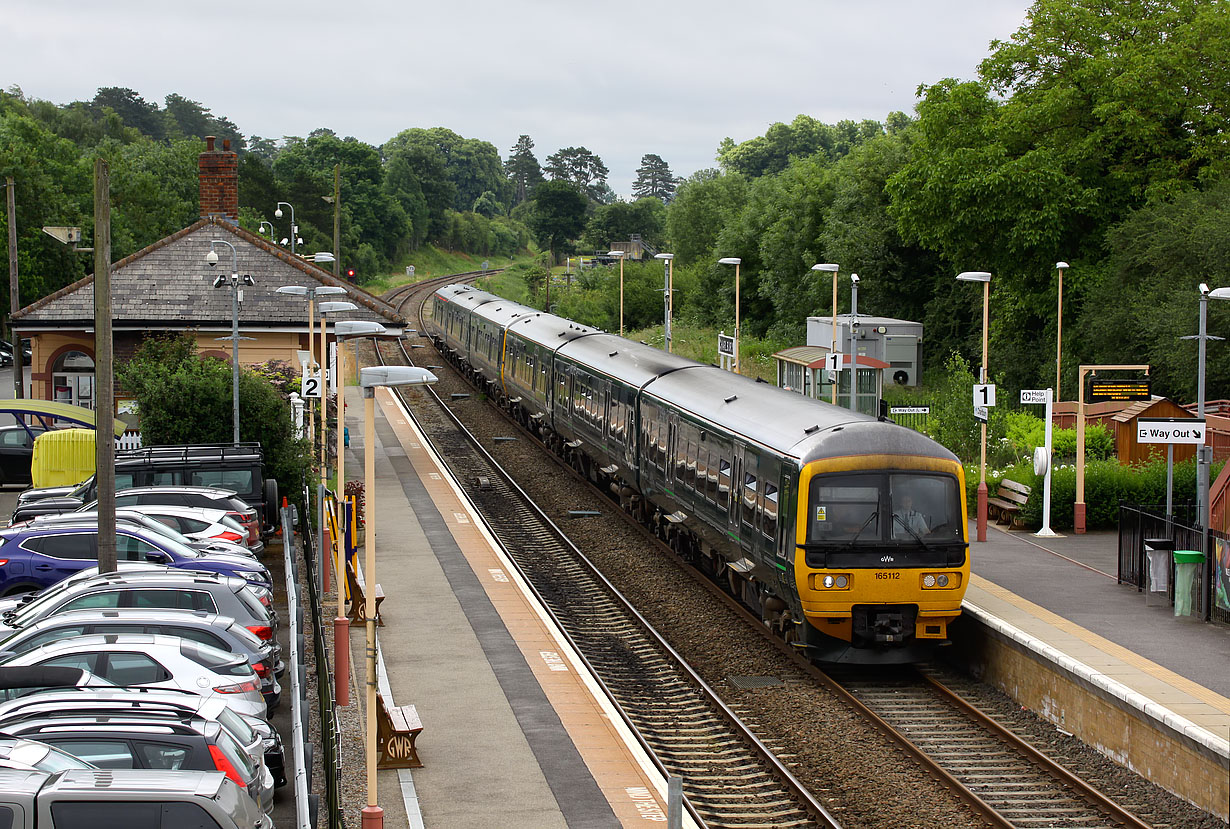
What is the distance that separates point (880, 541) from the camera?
15.2m

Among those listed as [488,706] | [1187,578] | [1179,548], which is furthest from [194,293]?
[1187,578]

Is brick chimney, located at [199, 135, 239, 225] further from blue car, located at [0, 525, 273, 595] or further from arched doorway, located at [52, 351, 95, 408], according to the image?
blue car, located at [0, 525, 273, 595]

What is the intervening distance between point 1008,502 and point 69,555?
16.3 metres

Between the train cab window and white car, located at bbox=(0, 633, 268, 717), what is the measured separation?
660 centimetres

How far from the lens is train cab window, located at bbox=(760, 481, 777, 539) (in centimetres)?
1617

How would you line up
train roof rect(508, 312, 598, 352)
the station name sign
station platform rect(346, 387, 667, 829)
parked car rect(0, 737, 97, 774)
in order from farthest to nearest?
train roof rect(508, 312, 598, 352), the station name sign, station platform rect(346, 387, 667, 829), parked car rect(0, 737, 97, 774)

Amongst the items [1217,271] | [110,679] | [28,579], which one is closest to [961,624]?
[110,679]

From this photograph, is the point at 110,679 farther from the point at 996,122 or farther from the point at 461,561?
the point at 996,122

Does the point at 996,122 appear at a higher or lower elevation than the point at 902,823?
higher

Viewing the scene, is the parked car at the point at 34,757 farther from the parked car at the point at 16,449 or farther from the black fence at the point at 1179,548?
the parked car at the point at 16,449

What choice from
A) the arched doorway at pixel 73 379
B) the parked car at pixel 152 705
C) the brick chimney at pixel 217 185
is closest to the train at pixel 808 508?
the parked car at pixel 152 705

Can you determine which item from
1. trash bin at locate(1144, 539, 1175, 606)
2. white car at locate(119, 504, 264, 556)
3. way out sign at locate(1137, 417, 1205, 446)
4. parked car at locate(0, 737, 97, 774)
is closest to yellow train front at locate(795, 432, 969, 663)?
trash bin at locate(1144, 539, 1175, 606)

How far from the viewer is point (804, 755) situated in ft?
44.1

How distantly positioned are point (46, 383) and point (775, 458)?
22.8 metres
